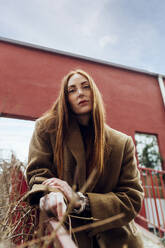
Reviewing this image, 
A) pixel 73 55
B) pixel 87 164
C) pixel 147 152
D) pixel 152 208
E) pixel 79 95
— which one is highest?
pixel 73 55

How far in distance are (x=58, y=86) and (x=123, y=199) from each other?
17.3 ft

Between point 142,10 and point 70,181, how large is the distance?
11.3m

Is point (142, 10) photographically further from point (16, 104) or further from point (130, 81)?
point (16, 104)

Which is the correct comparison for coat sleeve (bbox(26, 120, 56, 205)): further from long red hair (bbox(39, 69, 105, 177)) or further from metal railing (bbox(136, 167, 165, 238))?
metal railing (bbox(136, 167, 165, 238))

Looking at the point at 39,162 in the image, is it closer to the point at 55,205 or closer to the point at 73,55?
the point at 55,205

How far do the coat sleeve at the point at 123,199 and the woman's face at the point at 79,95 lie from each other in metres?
0.45

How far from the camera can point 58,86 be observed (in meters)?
6.03

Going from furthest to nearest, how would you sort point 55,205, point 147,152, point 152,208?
point 147,152 → point 152,208 → point 55,205

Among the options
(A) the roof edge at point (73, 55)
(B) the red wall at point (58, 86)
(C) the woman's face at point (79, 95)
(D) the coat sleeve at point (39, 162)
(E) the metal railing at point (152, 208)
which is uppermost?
(A) the roof edge at point (73, 55)

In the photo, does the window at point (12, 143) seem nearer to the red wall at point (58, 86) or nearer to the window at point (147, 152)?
the red wall at point (58, 86)

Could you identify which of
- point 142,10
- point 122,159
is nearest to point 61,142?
point 122,159

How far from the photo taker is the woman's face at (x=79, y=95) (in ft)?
4.86

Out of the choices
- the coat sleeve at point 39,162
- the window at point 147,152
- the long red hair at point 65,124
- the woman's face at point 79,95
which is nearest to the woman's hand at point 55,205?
the coat sleeve at point 39,162

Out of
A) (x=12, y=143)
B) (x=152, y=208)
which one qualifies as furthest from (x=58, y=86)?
(x=152, y=208)
